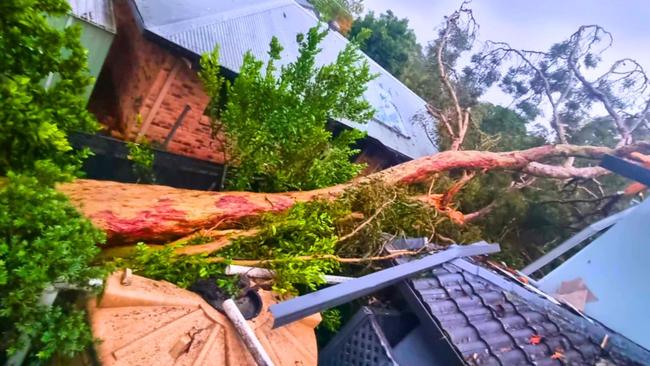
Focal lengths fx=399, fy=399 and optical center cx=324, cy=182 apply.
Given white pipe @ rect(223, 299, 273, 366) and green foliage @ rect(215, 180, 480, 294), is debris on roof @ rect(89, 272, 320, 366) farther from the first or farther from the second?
green foliage @ rect(215, 180, 480, 294)

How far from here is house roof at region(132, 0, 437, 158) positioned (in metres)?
5.61

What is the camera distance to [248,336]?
7.27 feet

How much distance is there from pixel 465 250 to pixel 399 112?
656 centimetres

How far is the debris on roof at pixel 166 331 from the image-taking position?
76.8 inches

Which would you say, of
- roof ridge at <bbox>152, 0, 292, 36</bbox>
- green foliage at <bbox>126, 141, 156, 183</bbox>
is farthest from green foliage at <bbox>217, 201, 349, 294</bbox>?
roof ridge at <bbox>152, 0, 292, 36</bbox>

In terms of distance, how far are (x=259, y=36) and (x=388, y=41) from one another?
244 inches

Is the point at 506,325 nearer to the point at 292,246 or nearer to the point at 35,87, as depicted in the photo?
the point at 292,246

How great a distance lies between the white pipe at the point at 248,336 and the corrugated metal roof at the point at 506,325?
4.04ft

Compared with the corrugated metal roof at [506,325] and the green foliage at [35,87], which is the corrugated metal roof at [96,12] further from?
the corrugated metal roof at [506,325]

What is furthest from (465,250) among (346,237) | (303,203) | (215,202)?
(215,202)

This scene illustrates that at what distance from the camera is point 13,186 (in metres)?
1.76

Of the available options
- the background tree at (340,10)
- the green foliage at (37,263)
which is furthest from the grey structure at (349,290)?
the background tree at (340,10)

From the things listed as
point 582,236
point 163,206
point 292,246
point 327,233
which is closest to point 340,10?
point 582,236

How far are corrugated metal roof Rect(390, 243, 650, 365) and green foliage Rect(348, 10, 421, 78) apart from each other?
9.90 m
